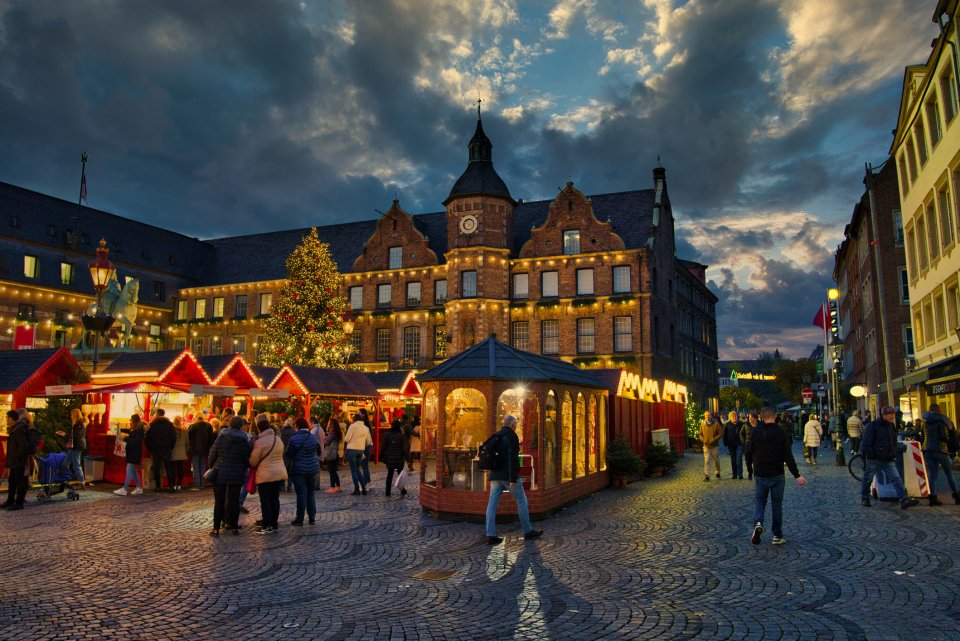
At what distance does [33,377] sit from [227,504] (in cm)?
1151

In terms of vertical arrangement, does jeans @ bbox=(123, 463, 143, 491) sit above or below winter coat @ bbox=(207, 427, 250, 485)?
below

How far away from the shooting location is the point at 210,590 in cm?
762

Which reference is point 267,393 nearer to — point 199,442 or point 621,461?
point 199,442

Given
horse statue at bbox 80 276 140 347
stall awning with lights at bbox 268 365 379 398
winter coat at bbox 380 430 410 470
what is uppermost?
horse statue at bbox 80 276 140 347

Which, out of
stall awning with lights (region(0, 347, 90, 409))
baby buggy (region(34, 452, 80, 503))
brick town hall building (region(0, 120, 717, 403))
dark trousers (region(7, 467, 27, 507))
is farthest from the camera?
brick town hall building (region(0, 120, 717, 403))

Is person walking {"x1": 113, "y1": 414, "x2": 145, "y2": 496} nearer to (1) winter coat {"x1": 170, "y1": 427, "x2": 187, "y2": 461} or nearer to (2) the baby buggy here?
(1) winter coat {"x1": 170, "y1": 427, "x2": 187, "y2": 461}

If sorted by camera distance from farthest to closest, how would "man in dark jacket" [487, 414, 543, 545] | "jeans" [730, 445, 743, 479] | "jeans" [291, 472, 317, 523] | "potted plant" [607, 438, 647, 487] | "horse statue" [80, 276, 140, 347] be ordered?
"horse statue" [80, 276, 140, 347], "jeans" [730, 445, 743, 479], "potted plant" [607, 438, 647, 487], "jeans" [291, 472, 317, 523], "man in dark jacket" [487, 414, 543, 545]

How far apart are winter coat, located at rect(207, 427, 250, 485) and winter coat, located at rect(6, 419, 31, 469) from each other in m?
5.24

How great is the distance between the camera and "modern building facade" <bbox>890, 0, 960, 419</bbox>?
65.2 ft

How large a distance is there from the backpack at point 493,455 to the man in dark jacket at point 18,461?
9.33m

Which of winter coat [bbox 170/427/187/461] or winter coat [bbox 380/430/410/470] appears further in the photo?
winter coat [bbox 170/427/187/461]

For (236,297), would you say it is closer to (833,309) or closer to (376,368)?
(376,368)

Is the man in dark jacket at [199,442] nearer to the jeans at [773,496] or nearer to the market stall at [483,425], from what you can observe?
the market stall at [483,425]

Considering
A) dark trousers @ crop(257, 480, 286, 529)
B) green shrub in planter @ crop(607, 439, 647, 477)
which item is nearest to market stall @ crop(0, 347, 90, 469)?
dark trousers @ crop(257, 480, 286, 529)
